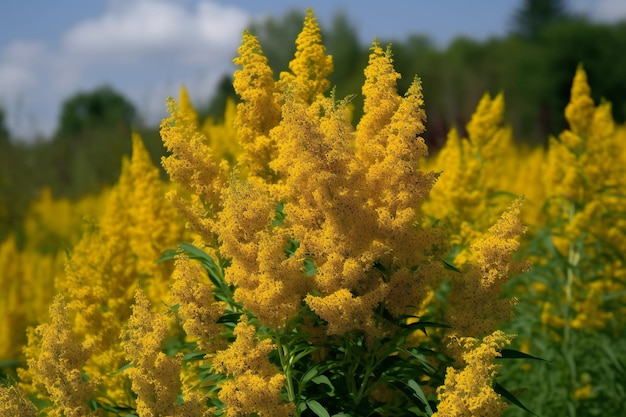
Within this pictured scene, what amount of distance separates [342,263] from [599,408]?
16.1 feet

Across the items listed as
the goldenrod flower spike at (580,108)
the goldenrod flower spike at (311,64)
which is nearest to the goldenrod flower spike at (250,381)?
the goldenrod flower spike at (311,64)

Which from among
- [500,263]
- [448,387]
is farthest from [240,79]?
[448,387]

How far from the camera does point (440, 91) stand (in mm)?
49938

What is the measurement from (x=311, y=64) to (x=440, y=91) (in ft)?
151

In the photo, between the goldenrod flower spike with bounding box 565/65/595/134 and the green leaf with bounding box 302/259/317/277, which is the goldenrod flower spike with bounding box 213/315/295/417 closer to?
the green leaf with bounding box 302/259/317/277

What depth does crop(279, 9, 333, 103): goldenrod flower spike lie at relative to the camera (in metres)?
4.77

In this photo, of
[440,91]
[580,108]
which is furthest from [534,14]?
[580,108]

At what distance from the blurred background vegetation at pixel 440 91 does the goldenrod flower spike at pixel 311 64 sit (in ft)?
1.85

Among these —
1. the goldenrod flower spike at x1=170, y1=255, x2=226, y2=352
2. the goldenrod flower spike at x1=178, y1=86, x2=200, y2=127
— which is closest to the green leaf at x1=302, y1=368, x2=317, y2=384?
the goldenrod flower spike at x1=170, y1=255, x2=226, y2=352

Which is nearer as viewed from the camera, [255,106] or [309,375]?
[309,375]

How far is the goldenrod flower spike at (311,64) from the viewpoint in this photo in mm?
4770

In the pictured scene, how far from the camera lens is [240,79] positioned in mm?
4633

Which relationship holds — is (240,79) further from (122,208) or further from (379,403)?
(122,208)

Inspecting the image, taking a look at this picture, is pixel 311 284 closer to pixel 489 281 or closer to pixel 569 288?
pixel 489 281
